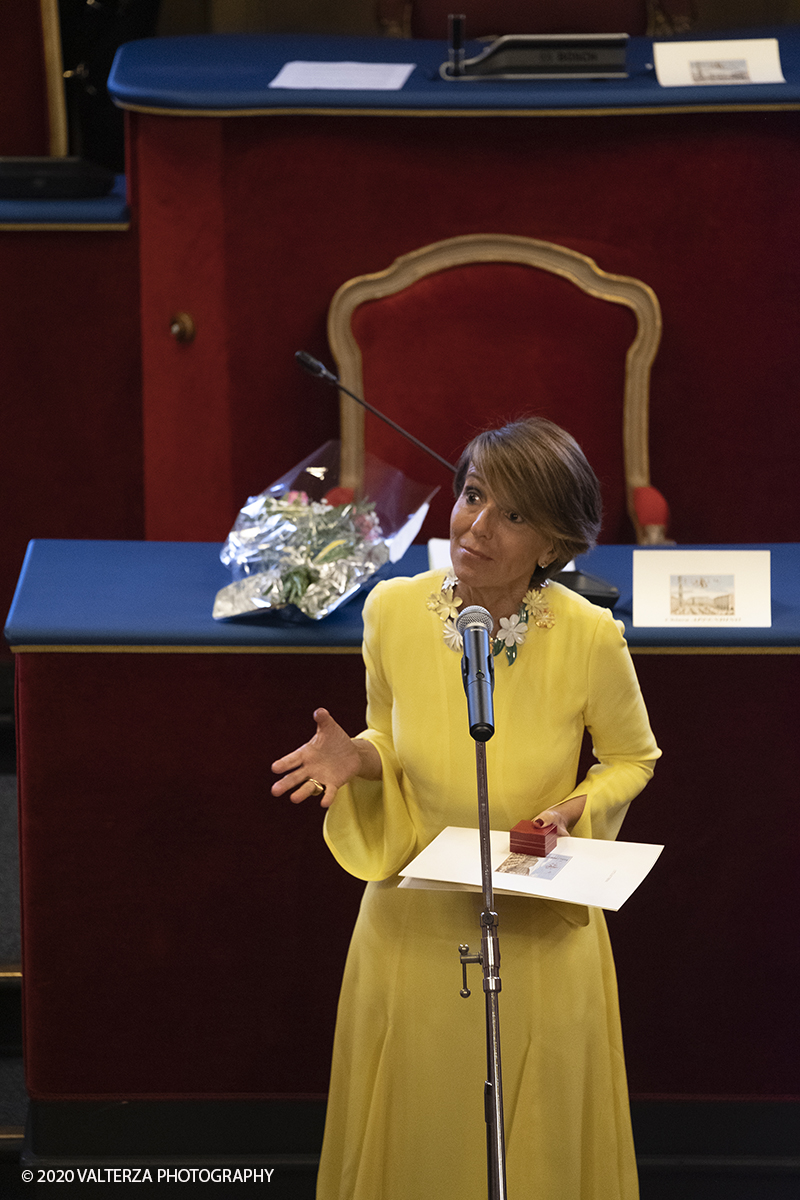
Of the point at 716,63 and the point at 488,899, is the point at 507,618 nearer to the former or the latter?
the point at 488,899

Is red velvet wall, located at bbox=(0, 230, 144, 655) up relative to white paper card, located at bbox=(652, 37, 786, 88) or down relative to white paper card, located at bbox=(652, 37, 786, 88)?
down

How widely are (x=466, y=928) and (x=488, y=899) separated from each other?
475 mm

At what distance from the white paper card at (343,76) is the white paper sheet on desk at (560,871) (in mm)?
2223

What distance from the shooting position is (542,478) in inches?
64.7

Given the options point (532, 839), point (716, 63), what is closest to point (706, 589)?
point (532, 839)

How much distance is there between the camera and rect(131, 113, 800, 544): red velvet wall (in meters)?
3.39

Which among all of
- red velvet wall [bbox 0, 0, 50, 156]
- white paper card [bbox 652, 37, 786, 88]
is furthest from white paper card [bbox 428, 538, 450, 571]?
red velvet wall [bbox 0, 0, 50, 156]

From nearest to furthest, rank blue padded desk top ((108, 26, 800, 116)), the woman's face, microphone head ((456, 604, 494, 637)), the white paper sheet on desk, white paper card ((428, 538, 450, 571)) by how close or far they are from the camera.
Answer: microphone head ((456, 604, 494, 637)), the white paper sheet on desk, the woman's face, white paper card ((428, 538, 450, 571)), blue padded desk top ((108, 26, 800, 116))

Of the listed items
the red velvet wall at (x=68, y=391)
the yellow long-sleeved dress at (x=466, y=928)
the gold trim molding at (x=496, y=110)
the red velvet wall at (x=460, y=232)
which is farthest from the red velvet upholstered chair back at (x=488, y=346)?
the yellow long-sleeved dress at (x=466, y=928)

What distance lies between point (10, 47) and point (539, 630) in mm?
3129

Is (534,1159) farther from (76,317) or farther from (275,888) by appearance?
(76,317)

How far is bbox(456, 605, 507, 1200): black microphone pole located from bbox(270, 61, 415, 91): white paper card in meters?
2.34

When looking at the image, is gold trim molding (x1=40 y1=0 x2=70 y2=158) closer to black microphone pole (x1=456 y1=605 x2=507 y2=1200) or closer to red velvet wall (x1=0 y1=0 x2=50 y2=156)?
red velvet wall (x1=0 y1=0 x2=50 y2=156)

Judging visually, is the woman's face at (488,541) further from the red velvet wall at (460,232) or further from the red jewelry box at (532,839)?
the red velvet wall at (460,232)
